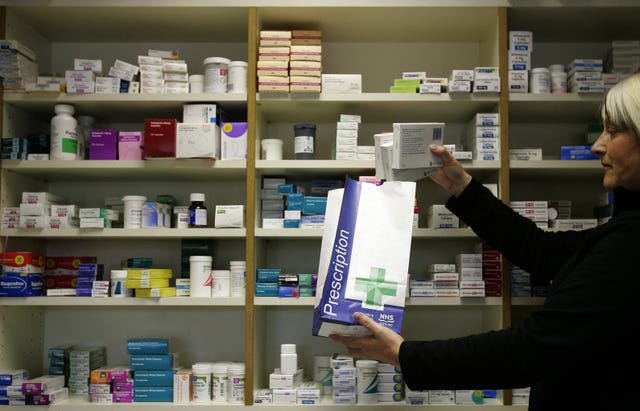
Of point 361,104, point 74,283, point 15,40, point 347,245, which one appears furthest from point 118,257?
point 347,245

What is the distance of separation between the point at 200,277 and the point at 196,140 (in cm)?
70

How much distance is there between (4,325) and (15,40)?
151 centimetres

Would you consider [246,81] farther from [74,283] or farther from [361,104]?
[74,283]

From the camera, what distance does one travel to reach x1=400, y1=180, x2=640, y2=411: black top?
4.82ft

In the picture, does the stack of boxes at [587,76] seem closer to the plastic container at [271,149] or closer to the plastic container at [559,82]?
the plastic container at [559,82]

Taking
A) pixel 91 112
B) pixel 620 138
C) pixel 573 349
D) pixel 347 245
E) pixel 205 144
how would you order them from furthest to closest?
pixel 91 112, pixel 205 144, pixel 347 245, pixel 620 138, pixel 573 349

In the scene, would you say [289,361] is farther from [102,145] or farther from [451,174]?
[102,145]

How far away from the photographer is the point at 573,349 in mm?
1501

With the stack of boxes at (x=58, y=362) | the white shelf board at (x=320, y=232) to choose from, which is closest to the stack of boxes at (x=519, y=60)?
the white shelf board at (x=320, y=232)

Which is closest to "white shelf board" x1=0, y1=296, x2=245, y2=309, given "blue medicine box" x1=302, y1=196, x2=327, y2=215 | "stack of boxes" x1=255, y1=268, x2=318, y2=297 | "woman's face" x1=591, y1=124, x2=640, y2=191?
"stack of boxes" x1=255, y1=268, x2=318, y2=297

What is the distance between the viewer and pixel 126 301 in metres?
3.11

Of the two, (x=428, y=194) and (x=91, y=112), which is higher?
(x=91, y=112)

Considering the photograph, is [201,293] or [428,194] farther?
[428,194]

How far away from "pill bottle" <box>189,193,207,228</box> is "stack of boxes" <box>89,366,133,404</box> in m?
0.83
